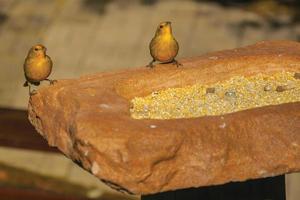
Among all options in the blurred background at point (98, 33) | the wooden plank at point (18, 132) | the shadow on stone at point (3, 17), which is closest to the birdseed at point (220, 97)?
the wooden plank at point (18, 132)

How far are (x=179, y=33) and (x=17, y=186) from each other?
2175 mm

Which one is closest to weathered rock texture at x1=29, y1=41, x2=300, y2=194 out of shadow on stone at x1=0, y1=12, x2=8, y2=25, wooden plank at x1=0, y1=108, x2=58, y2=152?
wooden plank at x1=0, y1=108, x2=58, y2=152

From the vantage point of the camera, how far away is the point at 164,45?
3805mm

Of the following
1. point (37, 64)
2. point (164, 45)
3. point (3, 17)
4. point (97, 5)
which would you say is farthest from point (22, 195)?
point (97, 5)

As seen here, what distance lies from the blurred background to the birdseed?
271 cm

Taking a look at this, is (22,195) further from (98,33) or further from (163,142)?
(163,142)

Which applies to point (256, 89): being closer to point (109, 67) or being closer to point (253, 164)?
point (253, 164)

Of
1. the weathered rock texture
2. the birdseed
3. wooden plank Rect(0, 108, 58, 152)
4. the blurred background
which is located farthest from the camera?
the blurred background

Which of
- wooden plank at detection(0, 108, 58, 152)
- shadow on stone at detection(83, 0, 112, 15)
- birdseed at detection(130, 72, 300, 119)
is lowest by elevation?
wooden plank at detection(0, 108, 58, 152)

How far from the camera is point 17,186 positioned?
6133mm

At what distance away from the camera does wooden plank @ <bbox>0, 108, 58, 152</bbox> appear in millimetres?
5984

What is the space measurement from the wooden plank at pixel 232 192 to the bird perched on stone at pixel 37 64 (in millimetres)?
791

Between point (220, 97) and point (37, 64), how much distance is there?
862mm

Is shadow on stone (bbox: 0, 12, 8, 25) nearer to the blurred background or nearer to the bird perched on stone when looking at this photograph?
the blurred background
